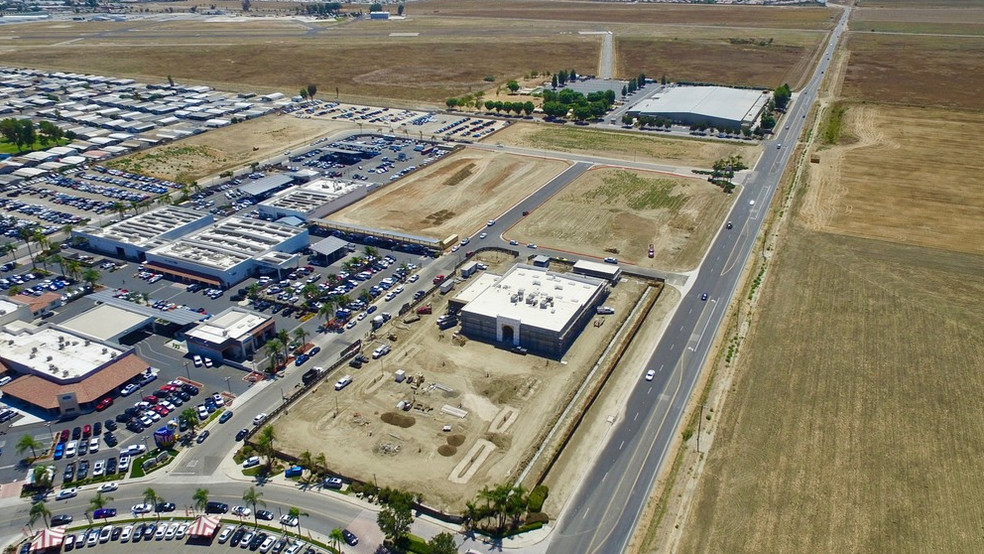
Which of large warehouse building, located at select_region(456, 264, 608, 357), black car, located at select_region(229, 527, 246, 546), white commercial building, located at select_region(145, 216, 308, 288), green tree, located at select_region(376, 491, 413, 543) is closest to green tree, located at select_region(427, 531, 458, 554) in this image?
green tree, located at select_region(376, 491, 413, 543)

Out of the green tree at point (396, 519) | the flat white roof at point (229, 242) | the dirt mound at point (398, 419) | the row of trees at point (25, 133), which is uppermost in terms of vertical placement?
the row of trees at point (25, 133)

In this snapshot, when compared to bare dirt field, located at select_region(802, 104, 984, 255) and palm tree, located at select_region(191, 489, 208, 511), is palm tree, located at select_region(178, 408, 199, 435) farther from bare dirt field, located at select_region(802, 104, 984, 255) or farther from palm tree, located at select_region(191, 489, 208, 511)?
bare dirt field, located at select_region(802, 104, 984, 255)

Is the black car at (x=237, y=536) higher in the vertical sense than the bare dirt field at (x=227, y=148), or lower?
lower

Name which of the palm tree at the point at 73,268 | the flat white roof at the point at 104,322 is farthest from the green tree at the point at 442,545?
the palm tree at the point at 73,268

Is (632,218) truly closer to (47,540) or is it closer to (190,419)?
(190,419)

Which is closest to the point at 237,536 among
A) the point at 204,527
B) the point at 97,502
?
the point at 204,527

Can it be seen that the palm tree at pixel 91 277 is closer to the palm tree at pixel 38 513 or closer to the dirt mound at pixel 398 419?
→ the palm tree at pixel 38 513
